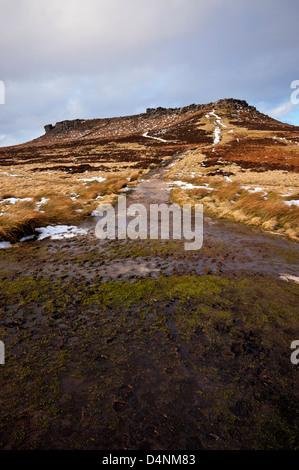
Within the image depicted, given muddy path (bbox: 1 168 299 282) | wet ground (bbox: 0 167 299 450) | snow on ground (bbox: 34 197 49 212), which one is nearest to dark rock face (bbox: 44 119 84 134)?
snow on ground (bbox: 34 197 49 212)

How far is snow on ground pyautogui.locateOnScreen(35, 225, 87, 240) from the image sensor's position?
33.7ft

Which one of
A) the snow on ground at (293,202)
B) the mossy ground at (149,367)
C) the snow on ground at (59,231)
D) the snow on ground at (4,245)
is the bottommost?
the mossy ground at (149,367)

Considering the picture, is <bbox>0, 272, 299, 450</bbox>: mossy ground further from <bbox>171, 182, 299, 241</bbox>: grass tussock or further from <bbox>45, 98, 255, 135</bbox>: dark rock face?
<bbox>45, 98, 255, 135</bbox>: dark rock face

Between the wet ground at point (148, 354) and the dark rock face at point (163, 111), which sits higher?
the dark rock face at point (163, 111)

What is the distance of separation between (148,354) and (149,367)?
0.28 m

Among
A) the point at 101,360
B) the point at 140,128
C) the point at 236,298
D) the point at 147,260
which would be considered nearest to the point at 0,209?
the point at 147,260

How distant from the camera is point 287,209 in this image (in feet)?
37.7

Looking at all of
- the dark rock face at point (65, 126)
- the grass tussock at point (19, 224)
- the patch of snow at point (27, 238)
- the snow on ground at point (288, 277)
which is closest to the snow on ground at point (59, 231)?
the patch of snow at point (27, 238)

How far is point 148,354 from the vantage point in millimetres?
4094

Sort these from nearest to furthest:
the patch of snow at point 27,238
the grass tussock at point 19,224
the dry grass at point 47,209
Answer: the grass tussock at point 19,224 < the patch of snow at point 27,238 < the dry grass at point 47,209

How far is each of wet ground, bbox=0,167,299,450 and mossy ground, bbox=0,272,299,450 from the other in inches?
0.7

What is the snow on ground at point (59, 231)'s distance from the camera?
1027 cm

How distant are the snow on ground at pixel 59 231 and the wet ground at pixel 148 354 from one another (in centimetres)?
259

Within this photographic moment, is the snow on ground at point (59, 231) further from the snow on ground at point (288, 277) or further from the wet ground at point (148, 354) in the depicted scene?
the snow on ground at point (288, 277)
